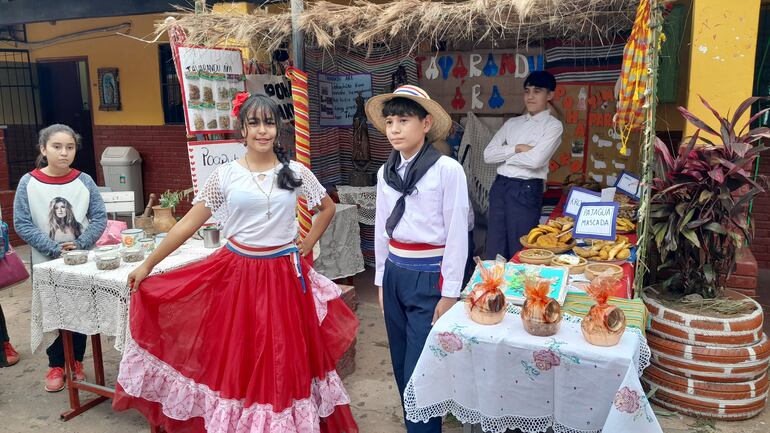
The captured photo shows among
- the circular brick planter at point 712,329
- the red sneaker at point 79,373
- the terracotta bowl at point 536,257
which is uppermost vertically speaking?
the terracotta bowl at point 536,257

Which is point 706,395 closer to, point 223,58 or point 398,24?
point 398,24

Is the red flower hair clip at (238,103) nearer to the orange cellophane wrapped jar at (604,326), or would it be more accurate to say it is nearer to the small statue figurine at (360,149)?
the orange cellophane wrapped jar at (604,326)

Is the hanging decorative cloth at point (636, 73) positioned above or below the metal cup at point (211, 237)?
above

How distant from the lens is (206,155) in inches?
216

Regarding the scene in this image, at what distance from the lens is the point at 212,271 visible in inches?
135

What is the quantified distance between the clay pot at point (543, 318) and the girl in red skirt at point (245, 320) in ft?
4.14

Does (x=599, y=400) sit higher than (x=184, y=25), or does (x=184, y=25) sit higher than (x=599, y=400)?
(x=184, y=25)

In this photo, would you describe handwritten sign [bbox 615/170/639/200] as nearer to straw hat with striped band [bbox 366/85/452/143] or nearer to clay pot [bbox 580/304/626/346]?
straw hat with striped band [bbox 366/85/452/143]

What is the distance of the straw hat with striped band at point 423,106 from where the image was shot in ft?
10.1

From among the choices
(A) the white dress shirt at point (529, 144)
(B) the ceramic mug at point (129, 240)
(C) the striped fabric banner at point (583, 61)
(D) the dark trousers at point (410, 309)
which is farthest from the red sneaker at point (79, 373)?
(C) the striped fabric banner at point (583, 61)

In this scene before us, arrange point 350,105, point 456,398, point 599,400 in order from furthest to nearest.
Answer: point 350,105
point 456,398
point 599,400

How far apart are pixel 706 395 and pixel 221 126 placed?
172 inches

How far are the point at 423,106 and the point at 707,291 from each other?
241 cm

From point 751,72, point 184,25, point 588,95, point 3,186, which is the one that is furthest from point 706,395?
point 3,186
